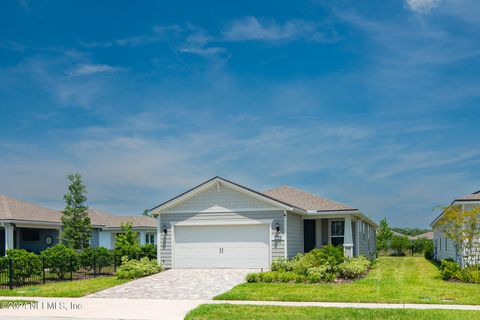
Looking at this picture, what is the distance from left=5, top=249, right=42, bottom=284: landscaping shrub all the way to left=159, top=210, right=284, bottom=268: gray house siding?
19.0 feet

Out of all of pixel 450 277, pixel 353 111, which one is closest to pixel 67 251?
pixel 353 111

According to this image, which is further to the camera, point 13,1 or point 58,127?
point 58,127

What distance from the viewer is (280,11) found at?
1947 centimetres

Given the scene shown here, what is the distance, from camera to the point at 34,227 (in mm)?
30891

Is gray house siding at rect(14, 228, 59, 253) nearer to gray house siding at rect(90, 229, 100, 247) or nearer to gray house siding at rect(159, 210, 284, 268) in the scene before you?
gray house siding at rect(90, 229, 100, 247)

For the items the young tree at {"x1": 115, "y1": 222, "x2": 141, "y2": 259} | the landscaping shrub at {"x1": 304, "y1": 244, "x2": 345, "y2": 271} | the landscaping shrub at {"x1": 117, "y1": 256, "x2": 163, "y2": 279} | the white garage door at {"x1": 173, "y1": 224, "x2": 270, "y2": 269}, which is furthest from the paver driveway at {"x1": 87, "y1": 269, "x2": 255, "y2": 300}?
the young tree at {"x1": 115, "y1": 222, "x2": 141, "y2": 259}

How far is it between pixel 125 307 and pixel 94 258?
10.5 metres

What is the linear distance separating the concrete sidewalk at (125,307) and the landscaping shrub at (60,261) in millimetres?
6442

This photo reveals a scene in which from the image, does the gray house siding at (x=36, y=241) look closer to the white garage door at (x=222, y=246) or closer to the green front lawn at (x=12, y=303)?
the white garage door at (x=222, y=246)

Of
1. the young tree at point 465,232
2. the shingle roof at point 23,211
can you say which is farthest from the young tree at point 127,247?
the young tree at point 465,232

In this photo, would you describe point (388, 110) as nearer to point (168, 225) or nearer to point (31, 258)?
point (168, 225)

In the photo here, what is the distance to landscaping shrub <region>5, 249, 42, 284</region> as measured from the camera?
20.5m

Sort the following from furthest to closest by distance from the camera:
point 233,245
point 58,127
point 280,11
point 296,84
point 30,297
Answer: point 58,127, point 233,245, point 296,84, point 280,11, point 30,297

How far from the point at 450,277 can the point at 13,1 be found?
19.5 metres
